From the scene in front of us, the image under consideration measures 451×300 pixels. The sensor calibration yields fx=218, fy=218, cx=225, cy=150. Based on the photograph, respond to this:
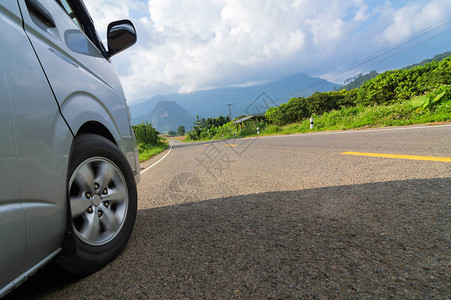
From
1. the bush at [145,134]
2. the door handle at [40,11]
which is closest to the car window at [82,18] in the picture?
the door handle at [40,11]

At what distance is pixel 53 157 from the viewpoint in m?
1.02

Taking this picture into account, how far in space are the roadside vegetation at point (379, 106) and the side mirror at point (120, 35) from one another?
9.09 metres

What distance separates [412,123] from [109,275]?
984cm

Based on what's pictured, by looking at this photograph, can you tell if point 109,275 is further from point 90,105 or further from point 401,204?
point 401,204

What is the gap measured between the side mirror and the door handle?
85cm

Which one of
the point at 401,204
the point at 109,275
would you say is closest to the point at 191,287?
the point at 109,275

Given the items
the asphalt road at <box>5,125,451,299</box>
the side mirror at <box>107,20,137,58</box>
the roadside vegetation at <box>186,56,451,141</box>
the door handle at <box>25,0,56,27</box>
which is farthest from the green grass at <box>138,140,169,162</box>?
the door handle at <box>25,0,56,27</box>

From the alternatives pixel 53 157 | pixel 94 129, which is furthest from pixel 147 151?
pixel 53 157

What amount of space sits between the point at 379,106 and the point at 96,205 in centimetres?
1423

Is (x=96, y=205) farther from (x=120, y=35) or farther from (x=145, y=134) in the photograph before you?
(x=145, y=134)

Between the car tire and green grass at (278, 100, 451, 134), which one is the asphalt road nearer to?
the car tire

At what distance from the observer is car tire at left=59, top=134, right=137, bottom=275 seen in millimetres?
1148

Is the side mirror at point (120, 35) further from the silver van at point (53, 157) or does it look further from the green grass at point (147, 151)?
the green grass at point (147, 151)

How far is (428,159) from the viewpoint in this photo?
296 centimetres
